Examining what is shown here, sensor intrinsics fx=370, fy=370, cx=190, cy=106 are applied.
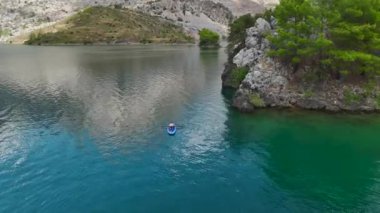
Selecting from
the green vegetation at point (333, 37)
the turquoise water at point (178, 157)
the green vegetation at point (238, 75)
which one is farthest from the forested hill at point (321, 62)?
the green vegetation at point (238, 75)

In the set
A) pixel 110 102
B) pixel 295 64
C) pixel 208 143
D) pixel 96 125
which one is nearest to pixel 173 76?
pixel 110 102

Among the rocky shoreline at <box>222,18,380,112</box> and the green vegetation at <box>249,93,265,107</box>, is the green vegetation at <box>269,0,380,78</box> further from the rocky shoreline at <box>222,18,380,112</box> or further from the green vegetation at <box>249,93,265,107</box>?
the green vegetation at <box>249,93,265,107</box>

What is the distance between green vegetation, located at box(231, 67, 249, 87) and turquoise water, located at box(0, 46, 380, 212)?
358 inches

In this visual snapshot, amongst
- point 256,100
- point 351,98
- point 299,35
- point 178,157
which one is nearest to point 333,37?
point 299,35

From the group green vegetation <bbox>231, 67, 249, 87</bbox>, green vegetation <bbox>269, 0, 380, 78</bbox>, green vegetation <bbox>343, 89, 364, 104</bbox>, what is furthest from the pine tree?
green vegetation <bbox>231, 67, 249, 87</bbox>

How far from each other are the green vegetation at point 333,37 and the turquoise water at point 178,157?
12.3 m

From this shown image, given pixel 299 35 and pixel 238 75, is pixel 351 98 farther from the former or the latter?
pixel 238 75

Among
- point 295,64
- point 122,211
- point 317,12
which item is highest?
point 317,12

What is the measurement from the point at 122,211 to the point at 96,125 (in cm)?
3138

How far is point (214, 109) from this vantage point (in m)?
80.2

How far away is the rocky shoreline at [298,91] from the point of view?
75106 mm

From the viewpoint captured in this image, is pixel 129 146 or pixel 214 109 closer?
pixel 129 146

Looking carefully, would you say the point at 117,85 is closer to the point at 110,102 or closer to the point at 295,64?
the point at 110,102

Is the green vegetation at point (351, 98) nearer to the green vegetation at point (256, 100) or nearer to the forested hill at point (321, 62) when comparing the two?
the forested hill at point (321, 62)
